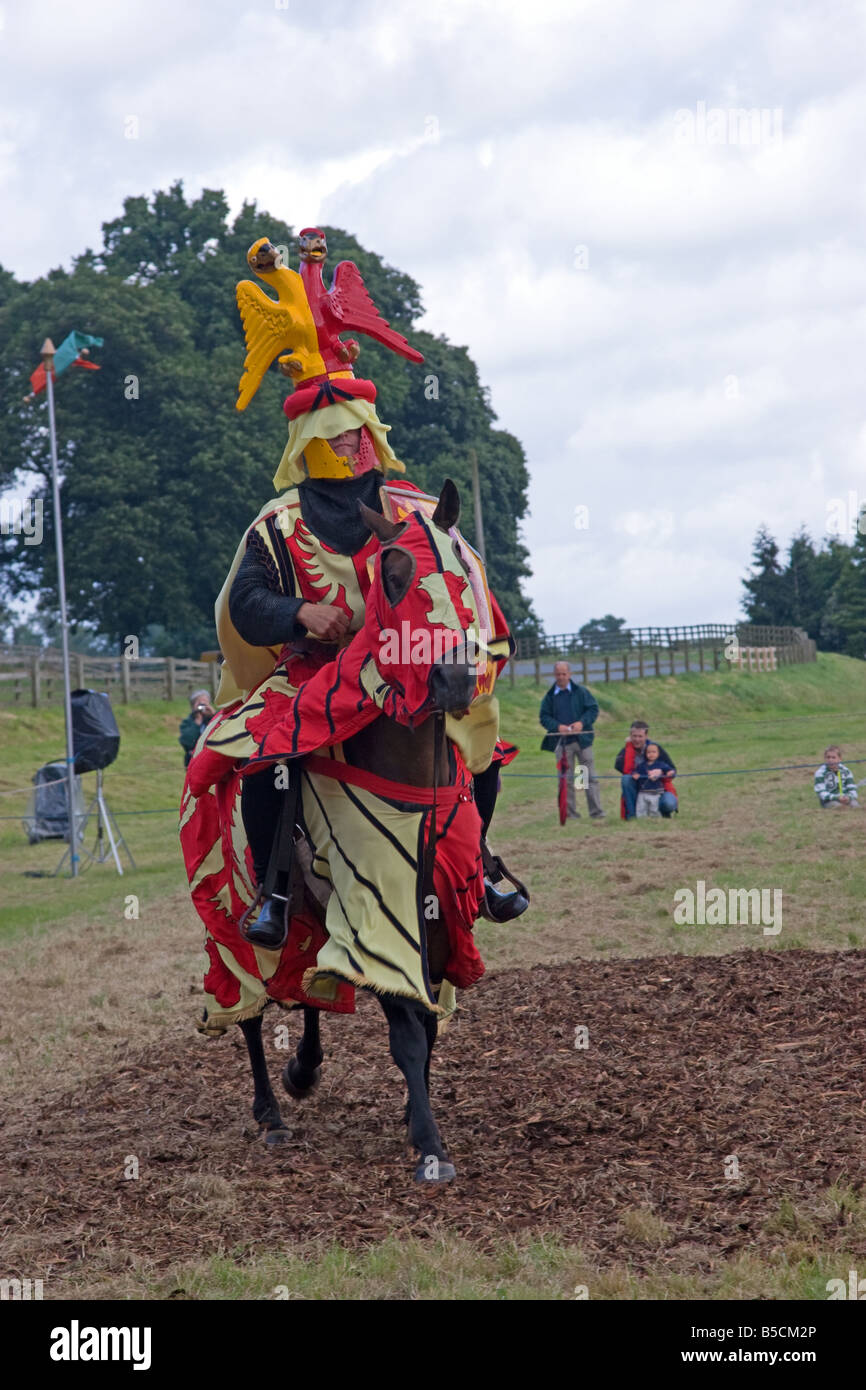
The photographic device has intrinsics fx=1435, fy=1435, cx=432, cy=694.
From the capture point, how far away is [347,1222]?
4973 millimetres

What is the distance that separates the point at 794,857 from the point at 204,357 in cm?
3568

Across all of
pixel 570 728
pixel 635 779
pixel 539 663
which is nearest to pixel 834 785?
pixel 635 779

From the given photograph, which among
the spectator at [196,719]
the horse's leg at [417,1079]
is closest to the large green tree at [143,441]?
the spectator at [196,719]

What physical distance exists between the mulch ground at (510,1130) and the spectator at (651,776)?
346 inches

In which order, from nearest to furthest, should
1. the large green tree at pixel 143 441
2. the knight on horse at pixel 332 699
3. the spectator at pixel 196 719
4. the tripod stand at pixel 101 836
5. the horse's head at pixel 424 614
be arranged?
the horse's head at pixel 424 614 < the knight on horse at pixel 332 699 < the spectator at pixel 196 719 < the tripod stand at pixel 101 836 < the large green tree at pixel 143 441

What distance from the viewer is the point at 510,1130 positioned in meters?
5.96

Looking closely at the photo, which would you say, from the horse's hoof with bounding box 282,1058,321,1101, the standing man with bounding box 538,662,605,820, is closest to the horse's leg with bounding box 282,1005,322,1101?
the horse's hoof with bounding box 282,1058,321,1101

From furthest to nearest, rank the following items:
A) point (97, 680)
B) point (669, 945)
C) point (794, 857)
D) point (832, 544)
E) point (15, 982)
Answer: point (832, 544), point (97, 680), point (794, 857), point (15, 982), point (669, 945)

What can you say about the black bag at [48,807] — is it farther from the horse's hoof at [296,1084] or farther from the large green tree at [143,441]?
the large green tree at [143,441]

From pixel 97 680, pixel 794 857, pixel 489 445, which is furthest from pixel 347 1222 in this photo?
pixel 489 445

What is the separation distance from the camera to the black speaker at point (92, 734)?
1772 centimetres

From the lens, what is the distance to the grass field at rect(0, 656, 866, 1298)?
4348mm

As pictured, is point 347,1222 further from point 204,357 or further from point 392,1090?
point 204,357

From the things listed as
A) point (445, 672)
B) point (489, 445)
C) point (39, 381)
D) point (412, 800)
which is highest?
point (489, 445)
